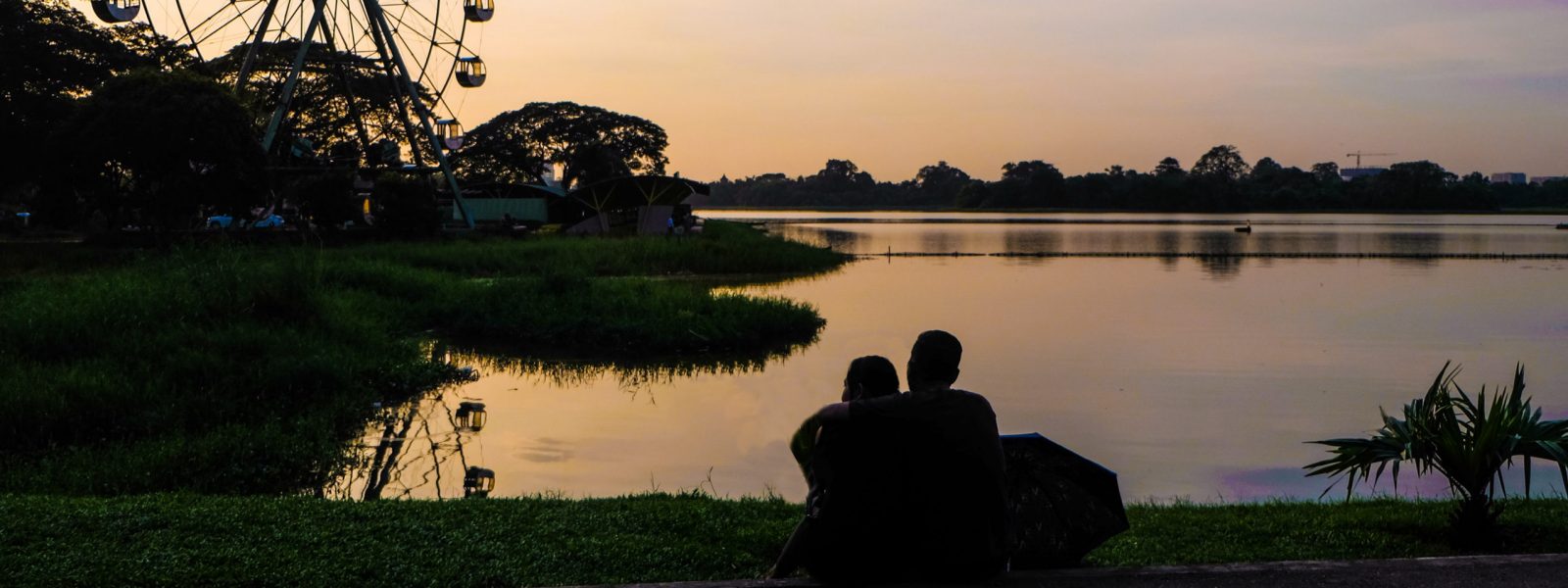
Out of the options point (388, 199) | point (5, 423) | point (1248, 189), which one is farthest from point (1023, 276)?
point (1248, 189)

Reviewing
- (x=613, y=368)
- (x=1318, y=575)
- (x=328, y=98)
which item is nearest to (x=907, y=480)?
(x=1318, y=575)

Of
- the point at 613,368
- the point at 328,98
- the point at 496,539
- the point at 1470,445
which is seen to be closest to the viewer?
the point at 496,539

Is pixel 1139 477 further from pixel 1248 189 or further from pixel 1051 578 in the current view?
pixel 1248 189

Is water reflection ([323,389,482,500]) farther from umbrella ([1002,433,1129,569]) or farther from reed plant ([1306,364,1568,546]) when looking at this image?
reed plant ([1306,364,1568,546])

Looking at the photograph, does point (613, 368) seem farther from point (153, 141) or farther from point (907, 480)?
point (153, 141)

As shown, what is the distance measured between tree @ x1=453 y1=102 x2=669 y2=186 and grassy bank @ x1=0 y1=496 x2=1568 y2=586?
245ft

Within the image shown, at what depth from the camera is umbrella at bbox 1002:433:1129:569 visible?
589 cm

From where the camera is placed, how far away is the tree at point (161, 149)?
29891 millimetres

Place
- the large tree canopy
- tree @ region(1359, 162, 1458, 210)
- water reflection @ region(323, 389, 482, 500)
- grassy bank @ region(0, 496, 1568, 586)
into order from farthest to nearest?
1. tree @ region(1359, 162, 1458, 210)
2. the large tree canopy
3. water reflection @ region(323, 389, 482, 500)
4. grassy bank @ region(0, 496, 1568, 586)

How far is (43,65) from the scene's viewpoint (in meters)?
35.2

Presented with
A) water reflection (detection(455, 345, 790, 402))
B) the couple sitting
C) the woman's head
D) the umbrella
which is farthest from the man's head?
water reflection (detection(455, 345, 790, 402))

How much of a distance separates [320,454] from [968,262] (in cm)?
3779

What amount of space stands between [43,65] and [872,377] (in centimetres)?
3688

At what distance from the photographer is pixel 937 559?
17.5 feet
